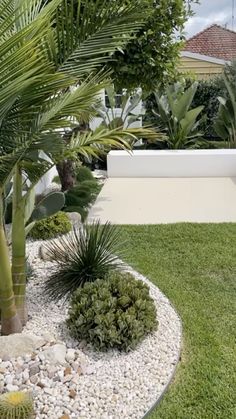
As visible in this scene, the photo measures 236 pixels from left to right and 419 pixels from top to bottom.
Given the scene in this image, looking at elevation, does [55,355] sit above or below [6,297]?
below

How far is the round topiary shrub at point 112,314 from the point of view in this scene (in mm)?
3380

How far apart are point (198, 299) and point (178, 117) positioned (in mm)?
9283

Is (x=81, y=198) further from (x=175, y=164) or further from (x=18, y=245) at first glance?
(x=18, y=245)

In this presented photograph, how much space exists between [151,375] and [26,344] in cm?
99

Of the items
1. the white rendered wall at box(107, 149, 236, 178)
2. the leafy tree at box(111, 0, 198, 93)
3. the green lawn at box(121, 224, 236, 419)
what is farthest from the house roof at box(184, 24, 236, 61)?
the green lawn at box(121, 224, 236, 419)

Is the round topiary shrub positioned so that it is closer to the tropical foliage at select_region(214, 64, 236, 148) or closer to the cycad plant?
the cycad plant

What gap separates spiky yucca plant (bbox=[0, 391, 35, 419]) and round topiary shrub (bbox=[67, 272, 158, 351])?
0.83 meters

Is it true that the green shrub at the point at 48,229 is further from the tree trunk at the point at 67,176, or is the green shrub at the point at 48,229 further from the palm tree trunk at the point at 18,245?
the tree trunk at the point at 67,176

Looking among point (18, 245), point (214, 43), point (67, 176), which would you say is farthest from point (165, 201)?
point (214, 43)

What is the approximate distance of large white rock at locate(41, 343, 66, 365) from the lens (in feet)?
10.1

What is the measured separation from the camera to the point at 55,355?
313 centimetres

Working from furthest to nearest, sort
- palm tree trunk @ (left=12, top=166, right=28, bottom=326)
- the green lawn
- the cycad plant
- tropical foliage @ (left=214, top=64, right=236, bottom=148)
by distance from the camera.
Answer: tropical foliage @ (left=214, top=64, right=236, bottom=148), the cycad plant, palm tree trunk @ (left=12, top=166, right=28, bottom=326), the green lawn

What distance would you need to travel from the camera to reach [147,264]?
18.0 ft

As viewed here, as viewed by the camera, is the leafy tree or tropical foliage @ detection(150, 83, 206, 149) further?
tropical foliage @ detection(150, 83, 206, 149)
